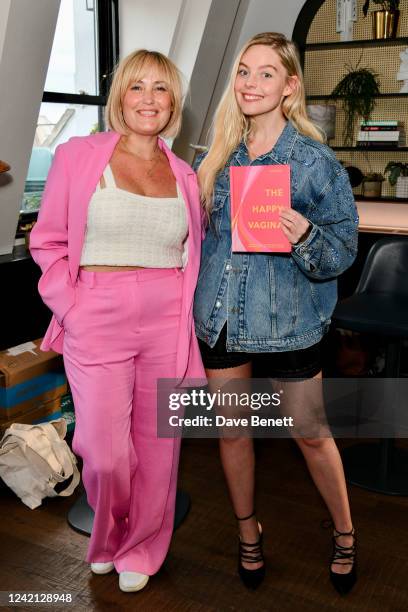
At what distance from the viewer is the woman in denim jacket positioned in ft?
6.50

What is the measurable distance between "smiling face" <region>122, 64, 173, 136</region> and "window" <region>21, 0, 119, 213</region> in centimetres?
182

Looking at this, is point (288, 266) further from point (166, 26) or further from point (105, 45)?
point (105, 45)

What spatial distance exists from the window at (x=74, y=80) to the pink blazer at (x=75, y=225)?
71.8 inches

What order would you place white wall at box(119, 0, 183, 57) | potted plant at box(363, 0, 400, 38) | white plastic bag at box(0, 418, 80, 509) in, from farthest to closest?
potted plant at box(363, 0, 400, 38), white wall at box(119, 0, 183, 57), white plastic bag at box(0, 418, 80, 509)

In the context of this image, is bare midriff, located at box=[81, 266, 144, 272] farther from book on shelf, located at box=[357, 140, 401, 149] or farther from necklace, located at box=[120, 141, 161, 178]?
book on shelf, located at box=[357, 140, 401, 149]

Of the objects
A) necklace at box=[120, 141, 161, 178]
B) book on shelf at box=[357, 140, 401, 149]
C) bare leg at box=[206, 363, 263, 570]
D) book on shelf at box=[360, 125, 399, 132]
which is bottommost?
bare leg at box=[206, 363, 263, 570]

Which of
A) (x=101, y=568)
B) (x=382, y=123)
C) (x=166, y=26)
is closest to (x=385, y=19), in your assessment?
(x=382, y=123)

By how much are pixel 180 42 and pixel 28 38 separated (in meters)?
1.37

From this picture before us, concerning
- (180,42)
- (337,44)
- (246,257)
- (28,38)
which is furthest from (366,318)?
(337,44)

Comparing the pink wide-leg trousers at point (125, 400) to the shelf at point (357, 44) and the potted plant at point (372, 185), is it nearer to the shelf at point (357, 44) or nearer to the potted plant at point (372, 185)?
the potted plant at point (372, 185)

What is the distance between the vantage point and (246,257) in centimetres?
204

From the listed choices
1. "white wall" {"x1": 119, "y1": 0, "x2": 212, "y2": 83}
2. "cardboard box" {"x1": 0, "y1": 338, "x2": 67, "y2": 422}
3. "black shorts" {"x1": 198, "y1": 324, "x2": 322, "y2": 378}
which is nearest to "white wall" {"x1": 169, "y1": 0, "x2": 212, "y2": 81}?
"white wall" {"x1": 119, "y1": 0, "x2": 212, "y2": 83}

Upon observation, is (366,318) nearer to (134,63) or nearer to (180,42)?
(134,63)

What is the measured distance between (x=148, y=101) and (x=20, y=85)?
1272 millimetres
